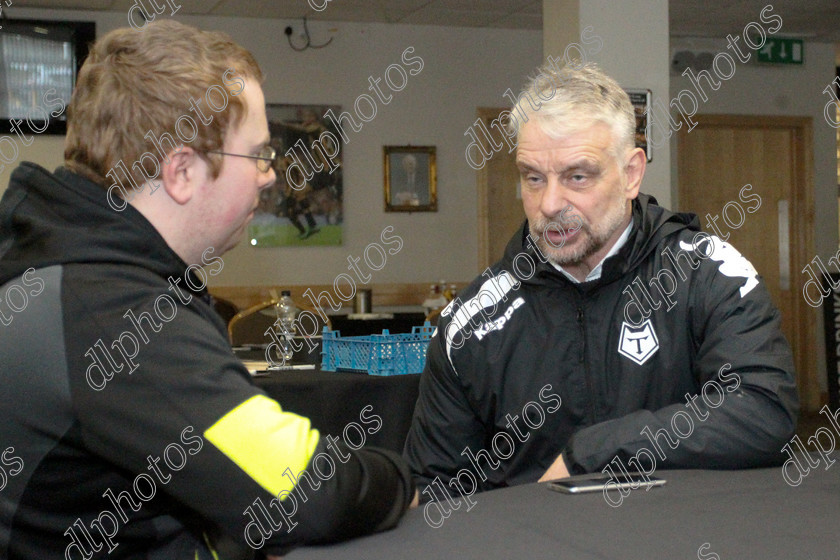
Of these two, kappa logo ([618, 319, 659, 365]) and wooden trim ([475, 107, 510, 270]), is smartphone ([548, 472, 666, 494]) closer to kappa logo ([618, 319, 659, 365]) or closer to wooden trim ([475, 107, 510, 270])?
kappa logo ([618, 319, 659, 365])

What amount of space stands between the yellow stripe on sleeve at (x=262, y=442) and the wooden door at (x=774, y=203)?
6784mm

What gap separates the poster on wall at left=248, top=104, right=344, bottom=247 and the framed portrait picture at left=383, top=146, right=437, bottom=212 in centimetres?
38

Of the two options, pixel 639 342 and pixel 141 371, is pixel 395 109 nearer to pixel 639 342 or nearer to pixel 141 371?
pixel 639 342

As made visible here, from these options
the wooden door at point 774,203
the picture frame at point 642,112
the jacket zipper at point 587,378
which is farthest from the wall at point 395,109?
the jacket zipper at point 587,378

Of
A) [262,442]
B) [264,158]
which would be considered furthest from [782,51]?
[262,442]

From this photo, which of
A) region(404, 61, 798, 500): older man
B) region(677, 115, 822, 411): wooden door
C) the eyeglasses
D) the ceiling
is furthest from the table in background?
region(677, 115, 822, 411): wooden door

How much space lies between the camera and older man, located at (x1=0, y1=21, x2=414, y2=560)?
3.23 feet

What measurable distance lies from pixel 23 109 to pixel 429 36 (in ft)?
9.44

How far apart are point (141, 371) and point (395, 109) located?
19.2 ft

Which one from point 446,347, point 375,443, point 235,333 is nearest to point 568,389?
point 446,347

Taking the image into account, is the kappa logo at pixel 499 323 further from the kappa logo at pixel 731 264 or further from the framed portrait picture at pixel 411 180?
the framed portrait picture at pixel 411 180

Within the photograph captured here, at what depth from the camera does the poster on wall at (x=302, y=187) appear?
21.0ft

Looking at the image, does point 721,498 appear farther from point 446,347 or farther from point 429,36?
point 429,36

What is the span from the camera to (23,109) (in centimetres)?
595
